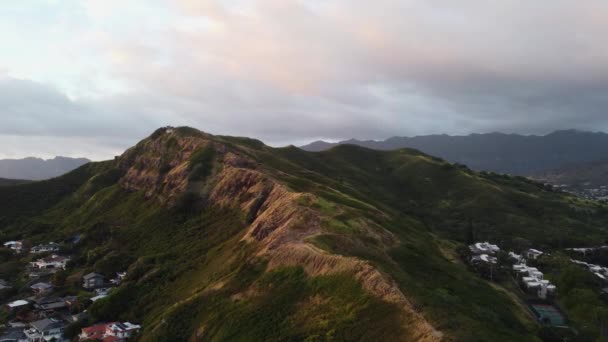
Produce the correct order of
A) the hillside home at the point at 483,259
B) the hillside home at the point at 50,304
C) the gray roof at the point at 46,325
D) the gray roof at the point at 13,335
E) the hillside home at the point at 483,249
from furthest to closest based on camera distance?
the hillside home at the point at 483,249 → the hillside home at the point at 483,259 → the hillside home at the point at 50,304 → the gray roof at the point at 46,325 → the gray roof at the point at 13,335

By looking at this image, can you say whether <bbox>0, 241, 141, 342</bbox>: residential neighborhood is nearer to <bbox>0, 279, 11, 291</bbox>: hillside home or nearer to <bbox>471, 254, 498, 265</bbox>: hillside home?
<bbox>0, 279, 11, 291</bbox>: hillside home

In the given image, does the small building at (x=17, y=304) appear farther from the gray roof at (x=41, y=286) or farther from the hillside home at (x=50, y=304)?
Answer: the gray roof at (x=41, y=286)

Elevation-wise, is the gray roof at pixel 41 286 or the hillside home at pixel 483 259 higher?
the gray roof at pixel 41 286

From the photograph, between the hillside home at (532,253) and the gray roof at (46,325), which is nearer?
the gray roof at (46,325)

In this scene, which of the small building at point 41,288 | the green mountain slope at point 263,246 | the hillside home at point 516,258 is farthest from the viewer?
the hillside home at point 516,258

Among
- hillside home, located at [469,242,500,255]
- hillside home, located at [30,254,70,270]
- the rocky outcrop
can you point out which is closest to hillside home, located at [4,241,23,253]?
hillside home, located at [30,254,70,270]

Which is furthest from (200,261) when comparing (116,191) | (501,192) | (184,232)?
(501,192)

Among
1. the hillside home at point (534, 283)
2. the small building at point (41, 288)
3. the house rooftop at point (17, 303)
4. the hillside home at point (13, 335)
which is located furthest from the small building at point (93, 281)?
the hillside home at point (534, 283)

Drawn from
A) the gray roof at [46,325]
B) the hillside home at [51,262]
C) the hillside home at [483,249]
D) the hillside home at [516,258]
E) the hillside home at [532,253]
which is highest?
the hillside home at [51,262]

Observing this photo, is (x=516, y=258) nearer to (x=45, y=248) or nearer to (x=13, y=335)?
(x=13, y=335)
